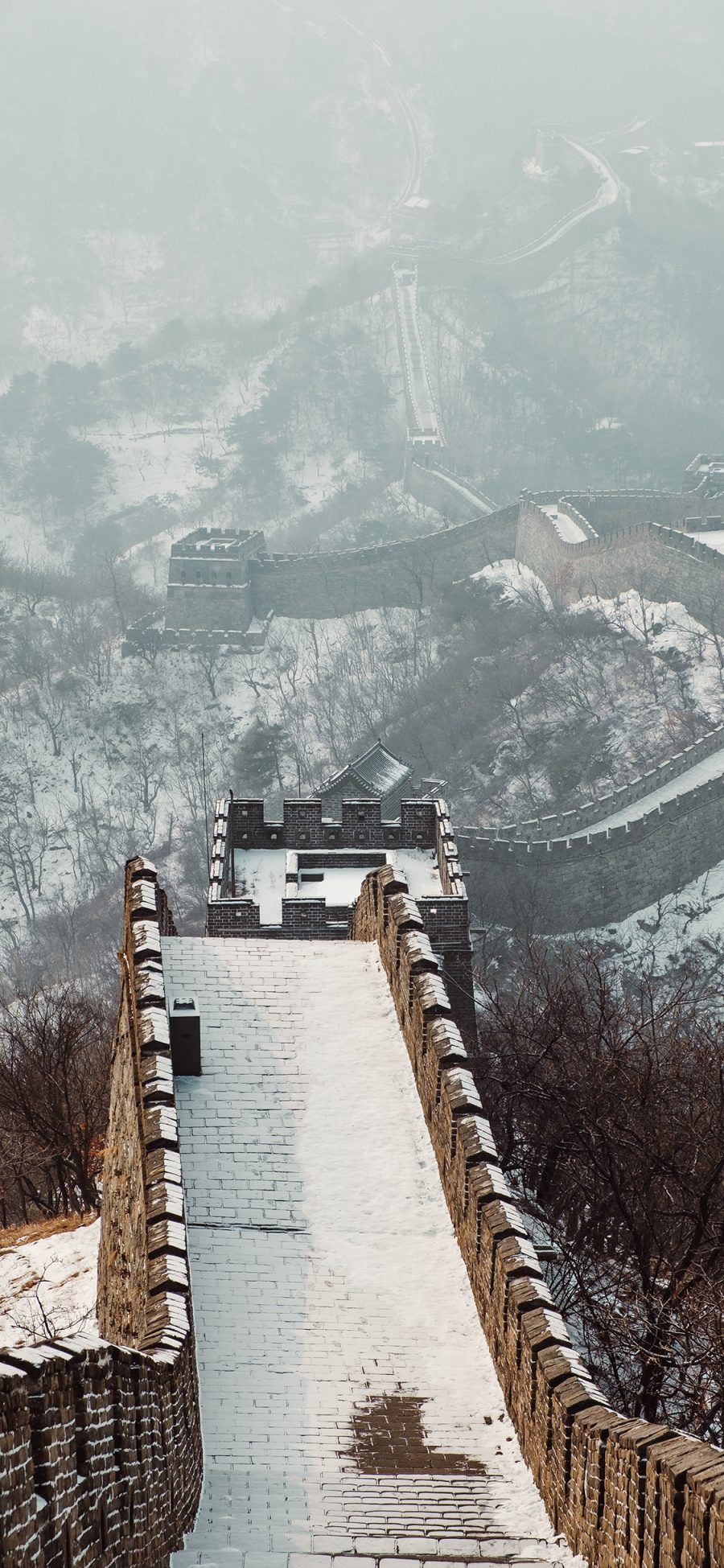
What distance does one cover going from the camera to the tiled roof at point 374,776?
180ft

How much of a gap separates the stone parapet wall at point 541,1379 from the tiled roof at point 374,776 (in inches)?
1367

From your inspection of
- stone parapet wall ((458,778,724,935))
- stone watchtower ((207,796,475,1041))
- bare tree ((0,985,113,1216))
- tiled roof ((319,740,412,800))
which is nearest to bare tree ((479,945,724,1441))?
stone watchtower ((207,796,475,1041))

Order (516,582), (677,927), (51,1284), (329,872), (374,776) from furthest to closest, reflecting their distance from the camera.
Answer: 1. (516,582)
2. (677,927)
3. (374,776)
4. (329,872)
5. (51,1284)

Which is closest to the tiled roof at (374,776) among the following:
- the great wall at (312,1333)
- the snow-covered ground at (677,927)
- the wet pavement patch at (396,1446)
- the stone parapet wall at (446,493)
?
the snow-covered ground at (677,927)

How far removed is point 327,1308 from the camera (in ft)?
47.0

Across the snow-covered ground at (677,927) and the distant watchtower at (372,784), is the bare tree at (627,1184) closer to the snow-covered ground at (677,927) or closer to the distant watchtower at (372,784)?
the distant watchtower at (372,784)

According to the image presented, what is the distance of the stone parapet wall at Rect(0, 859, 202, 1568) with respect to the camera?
7012mm

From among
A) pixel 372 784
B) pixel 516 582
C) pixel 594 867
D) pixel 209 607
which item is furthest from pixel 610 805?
pixel 209 607

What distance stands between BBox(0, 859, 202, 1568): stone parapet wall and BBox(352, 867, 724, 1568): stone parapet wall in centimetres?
249

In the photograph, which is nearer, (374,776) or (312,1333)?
(312,1333)

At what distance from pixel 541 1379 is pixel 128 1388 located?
378cm

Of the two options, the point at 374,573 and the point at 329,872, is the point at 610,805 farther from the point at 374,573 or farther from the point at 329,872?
the point at 374,573

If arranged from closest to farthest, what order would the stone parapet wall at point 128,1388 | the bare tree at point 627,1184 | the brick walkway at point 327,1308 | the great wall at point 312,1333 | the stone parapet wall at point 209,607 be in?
the stone parapet wall at point 128,1388 < the great wall at point 312,1333 < the brick walkway at point 327,1308 < the bare tree at point 627,1184 < the stone parapet wall at point 209,607

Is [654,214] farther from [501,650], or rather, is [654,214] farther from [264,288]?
[501,650]
